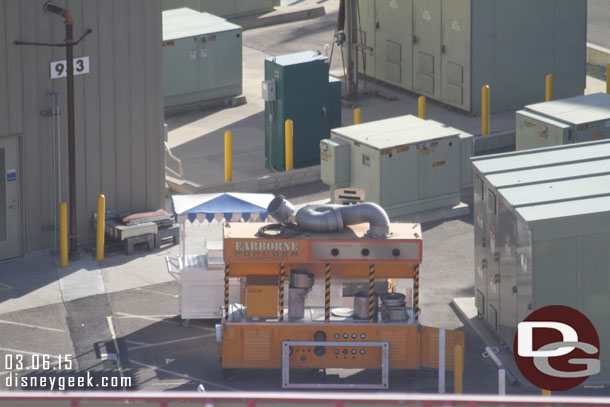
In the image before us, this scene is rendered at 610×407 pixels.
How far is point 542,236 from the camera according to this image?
17.4 metres

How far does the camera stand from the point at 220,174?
27344 mm

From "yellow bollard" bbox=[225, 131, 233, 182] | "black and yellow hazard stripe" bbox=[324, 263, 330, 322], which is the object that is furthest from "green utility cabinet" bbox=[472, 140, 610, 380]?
"yellow bollard" bbox=[225, 131, 233, 182]

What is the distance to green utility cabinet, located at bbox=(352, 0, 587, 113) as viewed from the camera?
98.9ft

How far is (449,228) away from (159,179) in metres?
5.45

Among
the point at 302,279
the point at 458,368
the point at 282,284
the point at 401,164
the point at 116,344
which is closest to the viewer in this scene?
the point at 458,368

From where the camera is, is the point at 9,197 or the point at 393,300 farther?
the point at 9,197

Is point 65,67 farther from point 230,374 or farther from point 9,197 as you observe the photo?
point 230,374

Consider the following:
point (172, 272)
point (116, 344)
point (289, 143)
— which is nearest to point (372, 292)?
point (172, 272)

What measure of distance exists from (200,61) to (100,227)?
31.0 feet

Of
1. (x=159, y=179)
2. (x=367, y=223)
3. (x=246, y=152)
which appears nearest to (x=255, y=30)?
(x=246, y=152)

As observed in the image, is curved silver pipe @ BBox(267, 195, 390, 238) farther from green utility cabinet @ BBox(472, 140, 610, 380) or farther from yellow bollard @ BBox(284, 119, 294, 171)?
yellow bollard @ BBox(284, 119, 294, 171)

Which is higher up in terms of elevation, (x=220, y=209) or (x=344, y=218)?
(x=344, y=218)
